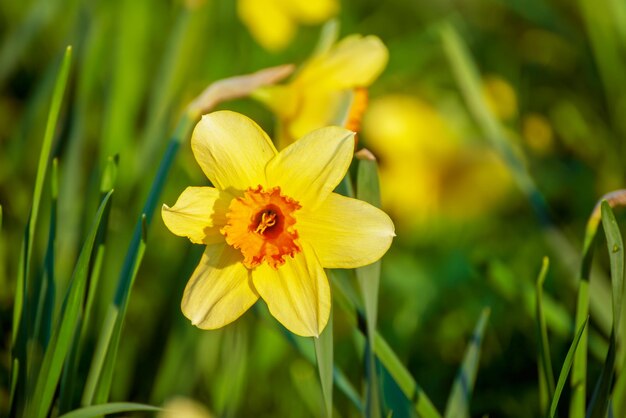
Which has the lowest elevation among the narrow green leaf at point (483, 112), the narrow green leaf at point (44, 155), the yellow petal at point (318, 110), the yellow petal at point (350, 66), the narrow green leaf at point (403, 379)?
the narrow green leaf at point (403, 379)

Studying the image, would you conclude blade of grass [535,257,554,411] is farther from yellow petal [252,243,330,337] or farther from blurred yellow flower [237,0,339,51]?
blurred yellow flower [237,0,339,51]

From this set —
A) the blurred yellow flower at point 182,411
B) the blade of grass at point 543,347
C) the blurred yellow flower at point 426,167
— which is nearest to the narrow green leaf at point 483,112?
the blade of grass at point 543,347

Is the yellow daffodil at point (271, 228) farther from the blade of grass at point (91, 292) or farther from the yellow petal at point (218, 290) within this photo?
the blade of grass at point (91, 292)

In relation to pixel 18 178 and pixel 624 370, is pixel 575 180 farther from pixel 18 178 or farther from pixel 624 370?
pixel 18 178

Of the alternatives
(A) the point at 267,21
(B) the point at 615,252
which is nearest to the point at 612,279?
(B) the point at 615,252

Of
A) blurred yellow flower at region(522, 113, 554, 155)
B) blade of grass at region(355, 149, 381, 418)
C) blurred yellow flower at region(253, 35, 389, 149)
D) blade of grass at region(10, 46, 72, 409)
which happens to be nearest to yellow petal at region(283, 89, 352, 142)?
blurred yellow flower at region(253, 35, 389, 149)

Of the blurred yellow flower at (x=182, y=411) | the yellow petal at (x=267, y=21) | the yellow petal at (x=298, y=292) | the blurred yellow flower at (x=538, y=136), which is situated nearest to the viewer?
the yellow petal at (x=298, y=292)
